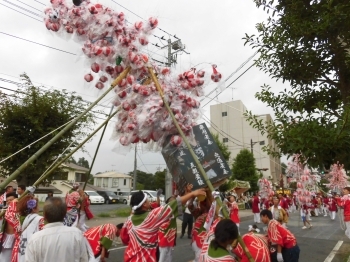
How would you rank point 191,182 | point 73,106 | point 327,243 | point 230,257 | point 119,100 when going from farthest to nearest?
point 73,106 → point 327,243 → point 119,100 → point 191,182 → point 230,257

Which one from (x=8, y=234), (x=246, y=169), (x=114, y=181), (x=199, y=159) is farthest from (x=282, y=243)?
(x=114, y=181)

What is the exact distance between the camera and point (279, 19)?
21.8 feet

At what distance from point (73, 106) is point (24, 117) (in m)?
2.02

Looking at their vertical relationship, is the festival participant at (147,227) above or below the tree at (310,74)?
below

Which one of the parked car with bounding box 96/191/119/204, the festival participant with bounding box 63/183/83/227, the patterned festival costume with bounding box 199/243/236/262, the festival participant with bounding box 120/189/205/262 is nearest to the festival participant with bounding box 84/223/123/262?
the festival participant with bounding box 120/189/205/262

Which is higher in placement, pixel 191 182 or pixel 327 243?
pixel 191 182

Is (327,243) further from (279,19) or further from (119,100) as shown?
(119,100)

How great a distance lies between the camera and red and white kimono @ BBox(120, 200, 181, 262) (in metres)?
3.79

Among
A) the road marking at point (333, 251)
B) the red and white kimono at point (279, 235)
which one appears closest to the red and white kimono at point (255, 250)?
the red and white kimono at point (279, 235)

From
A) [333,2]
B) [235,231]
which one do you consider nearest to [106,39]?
[235,231]

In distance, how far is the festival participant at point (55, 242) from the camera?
9.36ft

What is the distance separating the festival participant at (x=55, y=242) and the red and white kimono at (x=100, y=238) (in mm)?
935

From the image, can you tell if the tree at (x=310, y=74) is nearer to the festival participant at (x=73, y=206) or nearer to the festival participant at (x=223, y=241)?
the festival participant at (x=223, y=241)

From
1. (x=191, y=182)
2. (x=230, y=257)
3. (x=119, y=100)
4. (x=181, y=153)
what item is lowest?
(x=230, y=257)
